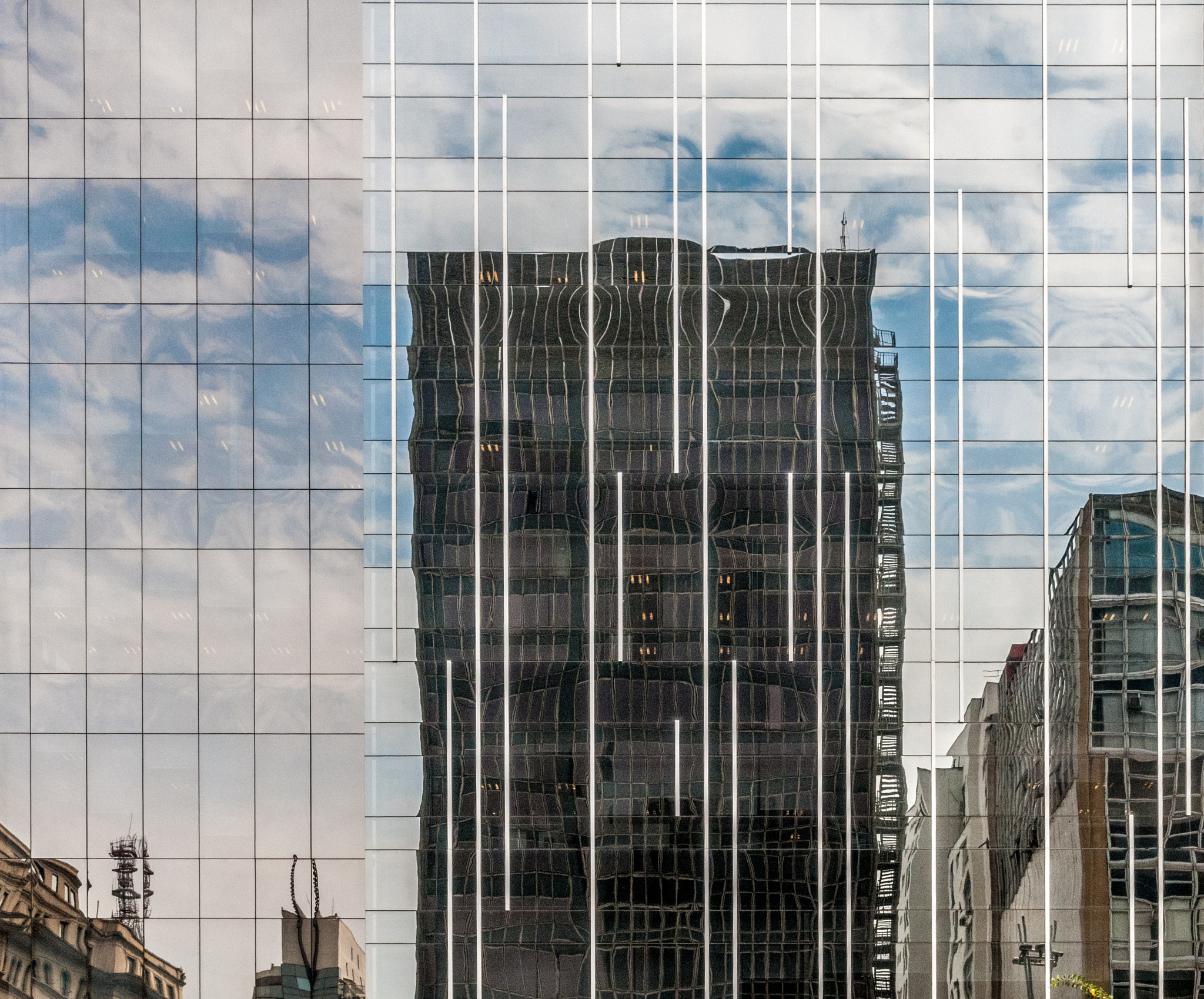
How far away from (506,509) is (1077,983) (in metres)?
7.55

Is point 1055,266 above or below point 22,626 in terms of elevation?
above

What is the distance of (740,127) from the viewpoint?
859cm

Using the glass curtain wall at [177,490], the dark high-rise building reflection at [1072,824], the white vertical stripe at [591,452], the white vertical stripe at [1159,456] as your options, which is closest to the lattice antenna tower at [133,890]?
the glass curtain wall at [177,490]

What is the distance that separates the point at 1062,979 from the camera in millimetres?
8352

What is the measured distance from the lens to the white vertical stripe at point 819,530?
832cm

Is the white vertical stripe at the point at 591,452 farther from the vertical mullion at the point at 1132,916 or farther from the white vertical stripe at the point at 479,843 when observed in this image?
the vertical mullion at the point at 1132,916

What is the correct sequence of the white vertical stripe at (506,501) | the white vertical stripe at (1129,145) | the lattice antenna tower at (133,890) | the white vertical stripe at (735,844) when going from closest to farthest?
the white vertical stripe at (735,844)
the white vertical stripe at (506,501)
the lattice antenna tower at (133,890)
the white vertical stripe at (1129,145)

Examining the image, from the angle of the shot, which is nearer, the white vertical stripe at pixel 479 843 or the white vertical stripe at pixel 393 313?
the white vertical stripe at pixel 479 843

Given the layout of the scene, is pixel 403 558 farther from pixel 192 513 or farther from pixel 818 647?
pixel 818 647

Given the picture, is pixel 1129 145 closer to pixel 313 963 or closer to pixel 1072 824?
pixel 1072 824

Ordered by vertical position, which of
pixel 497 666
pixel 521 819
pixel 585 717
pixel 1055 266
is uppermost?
pixel 1055 266

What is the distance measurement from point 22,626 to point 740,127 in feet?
30.1

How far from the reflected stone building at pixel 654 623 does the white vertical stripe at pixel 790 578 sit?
0.03 meters

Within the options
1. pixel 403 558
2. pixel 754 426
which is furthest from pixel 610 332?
pixel 403 558
